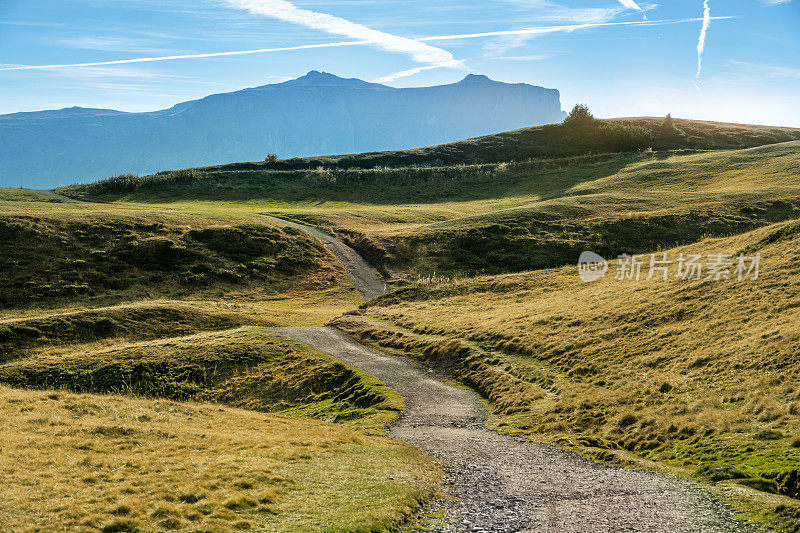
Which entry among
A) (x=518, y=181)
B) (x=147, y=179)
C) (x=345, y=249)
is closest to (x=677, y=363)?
(x=345, y=249)

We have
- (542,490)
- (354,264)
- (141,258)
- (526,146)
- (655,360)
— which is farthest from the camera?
(526,146)

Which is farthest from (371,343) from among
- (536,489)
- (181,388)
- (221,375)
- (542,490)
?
(542,490)

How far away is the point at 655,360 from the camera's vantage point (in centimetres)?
2550

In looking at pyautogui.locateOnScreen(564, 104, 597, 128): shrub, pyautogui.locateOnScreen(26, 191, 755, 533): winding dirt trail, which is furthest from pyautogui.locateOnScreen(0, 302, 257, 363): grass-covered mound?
pyautogui.locateOnScreen(564, 104, 597, 128): shrub

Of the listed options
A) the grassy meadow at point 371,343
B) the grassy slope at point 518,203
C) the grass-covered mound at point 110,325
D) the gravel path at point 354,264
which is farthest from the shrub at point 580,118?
the grass-covered mound at point 110,325

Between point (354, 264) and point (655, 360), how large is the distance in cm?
4548

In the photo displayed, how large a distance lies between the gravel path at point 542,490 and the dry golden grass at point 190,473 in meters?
1.48

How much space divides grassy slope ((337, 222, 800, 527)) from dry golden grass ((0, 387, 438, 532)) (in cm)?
811

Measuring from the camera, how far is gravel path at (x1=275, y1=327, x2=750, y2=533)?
1304 cm

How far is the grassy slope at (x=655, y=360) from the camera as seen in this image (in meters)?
17.7

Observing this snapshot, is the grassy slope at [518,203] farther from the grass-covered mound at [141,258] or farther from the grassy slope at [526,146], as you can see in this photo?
the grassy slope at [526,146]

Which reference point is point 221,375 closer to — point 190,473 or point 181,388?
point 181,388

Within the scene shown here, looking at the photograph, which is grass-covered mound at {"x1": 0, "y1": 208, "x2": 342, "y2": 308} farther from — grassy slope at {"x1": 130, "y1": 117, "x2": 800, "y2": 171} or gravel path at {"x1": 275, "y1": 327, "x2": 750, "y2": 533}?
grassy slope at {"x1": 130, "y1": 117, "x2": 800, "y2": 171}

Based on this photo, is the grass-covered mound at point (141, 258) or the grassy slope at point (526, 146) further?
the grassy slope at point (526, 146)
